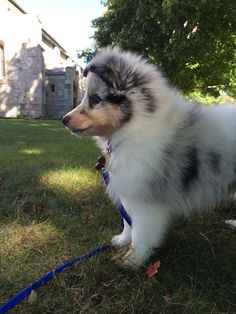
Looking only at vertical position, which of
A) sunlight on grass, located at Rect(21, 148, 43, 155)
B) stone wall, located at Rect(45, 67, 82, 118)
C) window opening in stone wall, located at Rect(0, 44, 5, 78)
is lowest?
stone wall, located at Rect(45, 67, 82, 118)

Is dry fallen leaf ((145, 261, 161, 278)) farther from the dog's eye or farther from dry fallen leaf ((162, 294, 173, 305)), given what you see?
the dog's eye

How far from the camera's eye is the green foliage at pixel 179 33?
12.6 metres

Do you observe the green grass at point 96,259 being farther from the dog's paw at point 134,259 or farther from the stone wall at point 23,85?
the stone wall at point 23,85

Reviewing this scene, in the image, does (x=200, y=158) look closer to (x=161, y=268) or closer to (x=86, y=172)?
(x=161, y=268)

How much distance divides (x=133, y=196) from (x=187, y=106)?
2.32 feet

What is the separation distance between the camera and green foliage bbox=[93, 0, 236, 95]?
1265 centimetres

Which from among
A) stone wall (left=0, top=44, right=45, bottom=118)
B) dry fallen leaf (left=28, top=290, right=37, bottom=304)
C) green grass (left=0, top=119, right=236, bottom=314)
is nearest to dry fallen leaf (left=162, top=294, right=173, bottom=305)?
green grass (left=0, top=119, right=236, bottom=314)

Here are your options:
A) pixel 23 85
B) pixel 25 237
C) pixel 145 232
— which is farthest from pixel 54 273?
pixel 23 85

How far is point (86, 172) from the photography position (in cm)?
512

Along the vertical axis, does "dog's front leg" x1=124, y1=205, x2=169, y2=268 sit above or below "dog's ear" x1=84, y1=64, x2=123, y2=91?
below

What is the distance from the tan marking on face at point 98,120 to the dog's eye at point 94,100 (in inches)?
1.5

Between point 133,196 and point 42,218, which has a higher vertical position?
point 133,196

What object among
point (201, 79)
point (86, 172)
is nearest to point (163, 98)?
point (86, 172)

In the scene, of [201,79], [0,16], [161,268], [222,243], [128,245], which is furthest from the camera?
[0,16]
